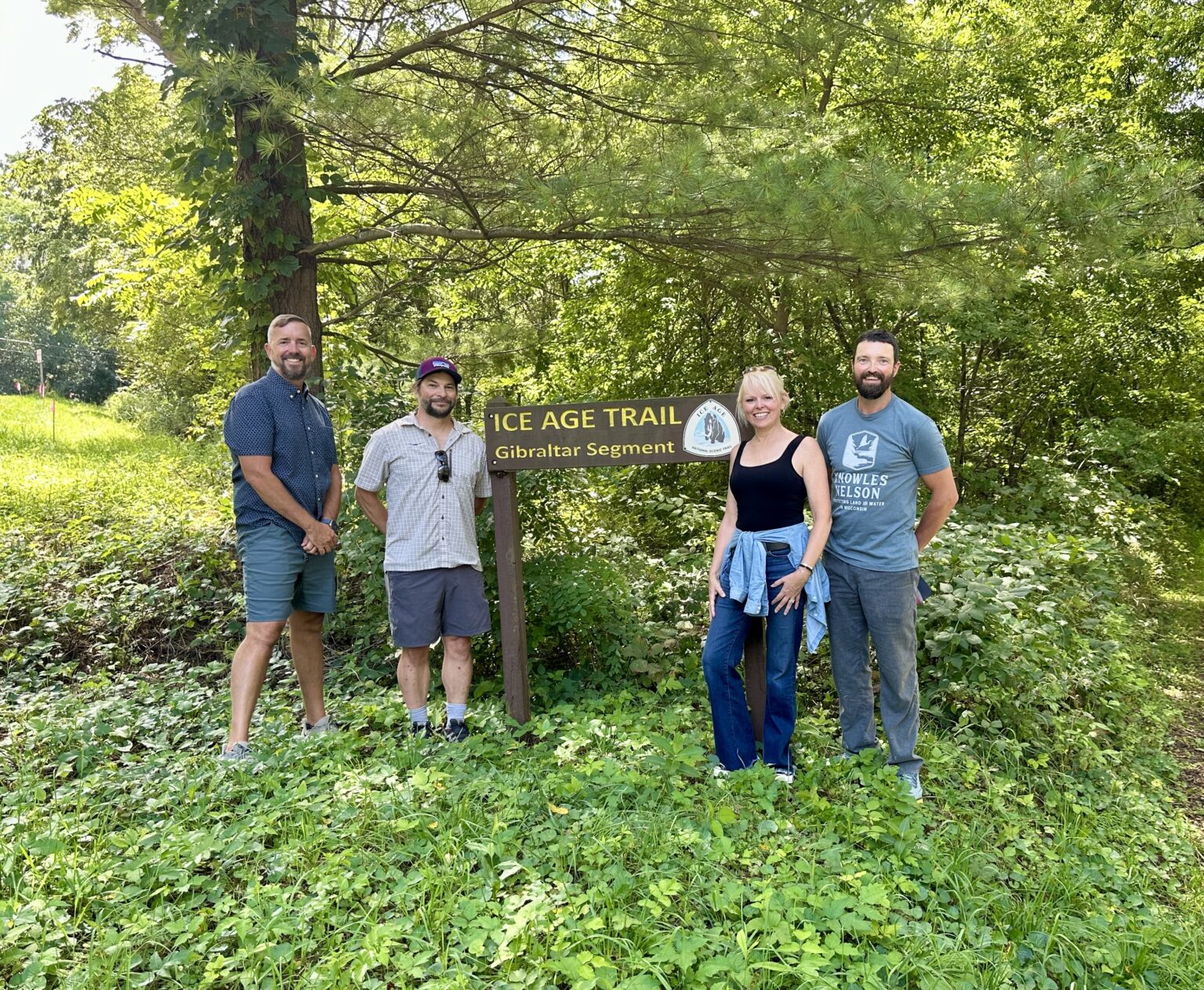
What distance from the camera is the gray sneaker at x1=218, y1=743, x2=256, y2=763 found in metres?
3.62

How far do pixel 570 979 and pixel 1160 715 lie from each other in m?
4.50

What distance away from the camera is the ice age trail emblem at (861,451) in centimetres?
334

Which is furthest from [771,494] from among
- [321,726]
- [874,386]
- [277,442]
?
[321,726]

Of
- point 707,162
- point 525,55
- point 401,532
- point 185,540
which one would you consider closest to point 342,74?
point 525,55

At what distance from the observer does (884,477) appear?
3.33 meters

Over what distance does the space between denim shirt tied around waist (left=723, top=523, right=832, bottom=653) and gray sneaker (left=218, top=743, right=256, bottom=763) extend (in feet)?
7.33

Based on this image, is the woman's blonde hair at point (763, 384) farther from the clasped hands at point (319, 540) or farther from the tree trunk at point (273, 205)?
the tree trunk at point (273, 205)

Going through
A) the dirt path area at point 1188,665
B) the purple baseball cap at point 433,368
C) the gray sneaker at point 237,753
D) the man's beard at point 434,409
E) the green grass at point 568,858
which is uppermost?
the purple baseball cap at point 433,368

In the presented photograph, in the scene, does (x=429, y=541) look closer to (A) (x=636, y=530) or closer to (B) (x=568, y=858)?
(B) (x=568, y=858)

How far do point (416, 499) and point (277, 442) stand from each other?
689 mm

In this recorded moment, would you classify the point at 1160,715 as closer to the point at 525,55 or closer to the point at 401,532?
the point at 401,532

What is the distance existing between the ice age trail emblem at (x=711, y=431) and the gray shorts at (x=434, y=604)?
122 cm

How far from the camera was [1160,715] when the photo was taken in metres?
5.07

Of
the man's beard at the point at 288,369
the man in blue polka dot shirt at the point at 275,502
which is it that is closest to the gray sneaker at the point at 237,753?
the man in blue polka dot shirt at the point at 275,502
